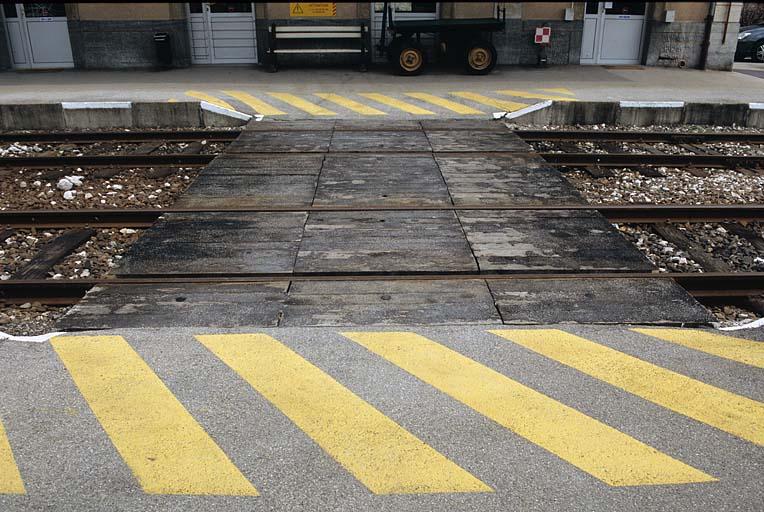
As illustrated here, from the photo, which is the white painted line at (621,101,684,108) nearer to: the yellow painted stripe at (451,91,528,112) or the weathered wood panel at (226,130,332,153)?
the yellow painted stripe at (451,91,528,112)

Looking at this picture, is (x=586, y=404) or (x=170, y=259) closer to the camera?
(x=586, y=404)

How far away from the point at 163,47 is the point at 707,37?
1438 cm

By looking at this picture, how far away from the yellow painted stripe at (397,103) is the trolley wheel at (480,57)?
3346 millimetres

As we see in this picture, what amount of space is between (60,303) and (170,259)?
0.98 metres

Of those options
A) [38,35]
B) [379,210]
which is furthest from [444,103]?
[38,35]

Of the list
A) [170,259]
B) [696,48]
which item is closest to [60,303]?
[170,259]

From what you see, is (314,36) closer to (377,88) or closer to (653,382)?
(377,88)

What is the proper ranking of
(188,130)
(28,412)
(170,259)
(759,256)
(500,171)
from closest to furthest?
(28,412)
(170,259)
(759,256)
(500,171)
(188,130)

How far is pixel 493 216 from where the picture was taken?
23.3 feet

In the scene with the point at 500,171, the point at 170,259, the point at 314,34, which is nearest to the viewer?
the point at 170,259

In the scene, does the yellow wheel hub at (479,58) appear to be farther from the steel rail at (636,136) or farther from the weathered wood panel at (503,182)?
the weathered wood panel at (503,182)

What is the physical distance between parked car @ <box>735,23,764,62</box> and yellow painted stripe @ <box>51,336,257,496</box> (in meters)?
Result: 23.7

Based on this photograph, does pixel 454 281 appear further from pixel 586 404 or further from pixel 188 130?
pixel 188 130

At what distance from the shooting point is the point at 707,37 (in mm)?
17656
